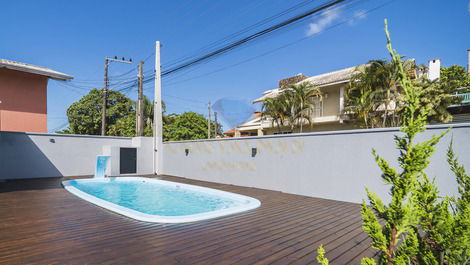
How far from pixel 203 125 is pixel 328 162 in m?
17.9

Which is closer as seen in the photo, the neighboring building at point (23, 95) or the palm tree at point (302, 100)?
the neighboring building at point (23, 95)

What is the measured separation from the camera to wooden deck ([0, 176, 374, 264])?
289cm

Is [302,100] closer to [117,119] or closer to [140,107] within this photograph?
[140,107]

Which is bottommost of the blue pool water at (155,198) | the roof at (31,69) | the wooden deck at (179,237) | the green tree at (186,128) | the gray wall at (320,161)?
the blue pool water at (155,198)

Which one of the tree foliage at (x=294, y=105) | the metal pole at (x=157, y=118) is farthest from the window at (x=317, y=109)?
the metal pole at (x=157, y=118)

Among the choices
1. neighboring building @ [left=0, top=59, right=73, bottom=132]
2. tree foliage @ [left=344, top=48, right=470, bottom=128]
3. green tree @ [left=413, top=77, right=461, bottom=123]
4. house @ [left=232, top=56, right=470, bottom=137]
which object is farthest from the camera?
house @ [left=232, top=56, right=470, bottom=137]

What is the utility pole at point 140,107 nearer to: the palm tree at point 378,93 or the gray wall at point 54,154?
the gray wall at point 54,154

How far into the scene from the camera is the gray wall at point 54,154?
998 centimetres

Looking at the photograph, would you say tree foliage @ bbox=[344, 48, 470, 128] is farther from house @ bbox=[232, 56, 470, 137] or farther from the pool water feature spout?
the pool water feature spout

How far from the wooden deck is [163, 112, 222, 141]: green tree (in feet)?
55.1

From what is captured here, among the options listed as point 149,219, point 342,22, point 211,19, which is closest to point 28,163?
point 149,219

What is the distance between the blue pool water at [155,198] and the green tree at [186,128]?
12035 millimetres

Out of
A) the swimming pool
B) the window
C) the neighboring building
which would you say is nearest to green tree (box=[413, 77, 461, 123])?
the window

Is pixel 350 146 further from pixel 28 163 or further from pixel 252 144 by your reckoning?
pixel 28 163
